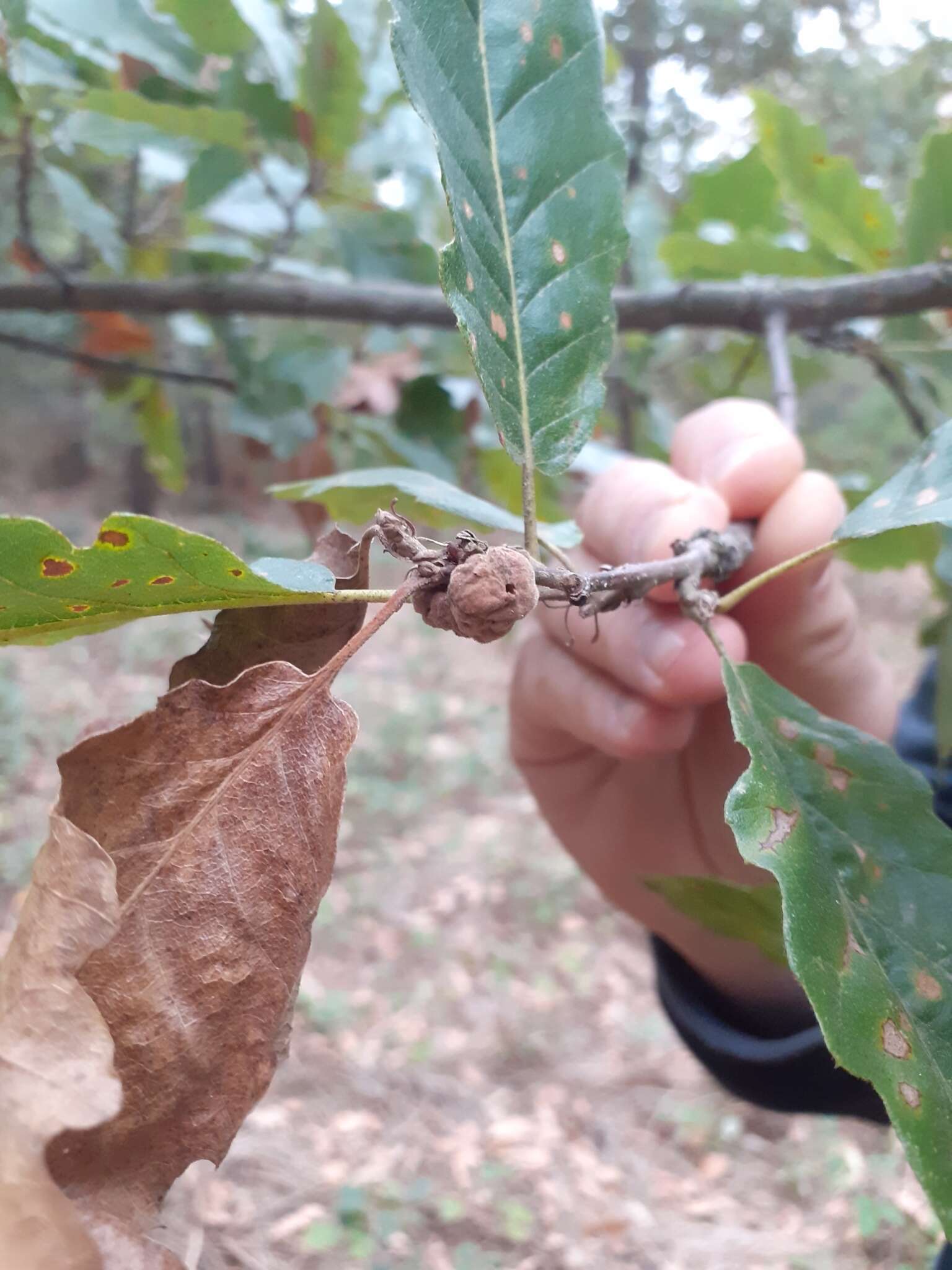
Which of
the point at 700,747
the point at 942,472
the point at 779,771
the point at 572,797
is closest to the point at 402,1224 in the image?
the point at 572,797

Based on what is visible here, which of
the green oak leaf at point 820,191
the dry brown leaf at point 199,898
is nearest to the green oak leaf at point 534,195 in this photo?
the dry brown leaf at point 199,898

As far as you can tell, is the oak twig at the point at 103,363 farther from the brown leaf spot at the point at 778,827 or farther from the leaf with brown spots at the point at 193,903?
the brown leaf spot at the point at 778,827

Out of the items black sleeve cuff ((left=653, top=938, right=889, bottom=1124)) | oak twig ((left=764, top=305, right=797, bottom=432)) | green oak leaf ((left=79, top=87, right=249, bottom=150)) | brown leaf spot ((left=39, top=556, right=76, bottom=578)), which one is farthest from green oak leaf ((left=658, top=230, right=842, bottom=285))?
brown leaf spot ((left=39, top=556, right=76, bottom=578))

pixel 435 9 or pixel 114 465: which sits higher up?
pixel 435 9

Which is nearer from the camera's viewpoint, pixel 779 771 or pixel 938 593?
pixel 779 771

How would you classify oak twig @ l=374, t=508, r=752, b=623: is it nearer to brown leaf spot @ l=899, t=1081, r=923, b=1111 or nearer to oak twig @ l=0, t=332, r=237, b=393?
brown leaf spot @ l=899, t=1081, r=923, b=1111

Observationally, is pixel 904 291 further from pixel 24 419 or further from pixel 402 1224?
pixel 24 419
